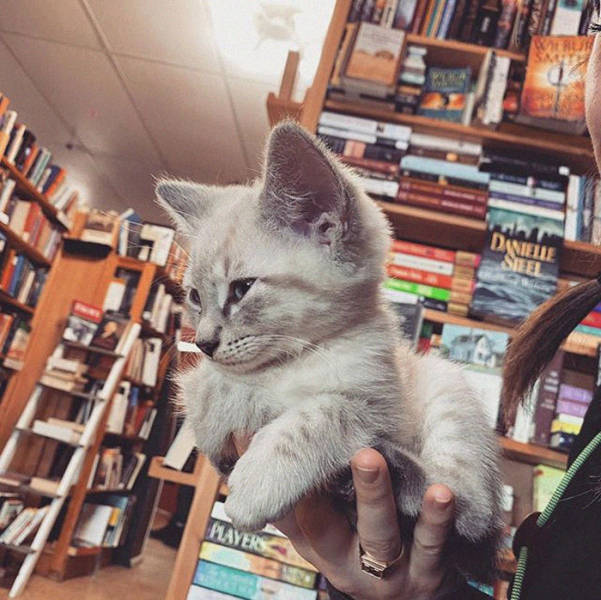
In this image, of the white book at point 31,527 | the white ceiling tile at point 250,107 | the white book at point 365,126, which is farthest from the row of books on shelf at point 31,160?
the white book at point 365,126

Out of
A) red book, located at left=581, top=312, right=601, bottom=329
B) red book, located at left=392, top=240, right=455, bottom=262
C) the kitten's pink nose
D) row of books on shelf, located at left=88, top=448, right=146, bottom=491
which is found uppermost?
red book, located at left=392, top=240, right=455, bottom=262

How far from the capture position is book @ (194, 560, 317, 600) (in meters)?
1.65

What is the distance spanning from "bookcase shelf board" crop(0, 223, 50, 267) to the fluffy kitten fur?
3.40 meters

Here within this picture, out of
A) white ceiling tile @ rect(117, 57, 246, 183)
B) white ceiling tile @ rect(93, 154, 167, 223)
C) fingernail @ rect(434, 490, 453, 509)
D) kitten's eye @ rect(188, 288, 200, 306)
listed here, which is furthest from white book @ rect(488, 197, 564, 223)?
white ceiling tile @ rect(93, 154, 167, 223)

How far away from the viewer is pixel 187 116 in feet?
15.0

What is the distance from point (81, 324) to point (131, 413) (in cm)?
112

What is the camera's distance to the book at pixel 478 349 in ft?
6.12

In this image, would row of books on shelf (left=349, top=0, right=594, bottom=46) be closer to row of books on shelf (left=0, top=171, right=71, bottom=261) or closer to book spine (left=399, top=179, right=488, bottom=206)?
book spine (left=399, top=179, right=488, bottom=206)

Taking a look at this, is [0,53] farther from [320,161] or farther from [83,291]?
[320,161]

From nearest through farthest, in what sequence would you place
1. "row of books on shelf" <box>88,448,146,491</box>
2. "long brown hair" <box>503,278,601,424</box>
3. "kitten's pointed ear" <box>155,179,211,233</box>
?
"kitten's pointed ear" <box>155,179,211,233</box>, "long brown hair" <box>503,278,601,424</box>, "row of books on shelf" <box>88,448,146,491</box>

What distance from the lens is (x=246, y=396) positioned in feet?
2.21

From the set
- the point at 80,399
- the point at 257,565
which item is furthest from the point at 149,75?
the point at 257,565

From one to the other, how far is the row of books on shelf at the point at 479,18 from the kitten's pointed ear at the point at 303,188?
70.5 inches

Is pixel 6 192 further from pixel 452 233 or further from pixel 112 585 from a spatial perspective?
pixel 452 233
